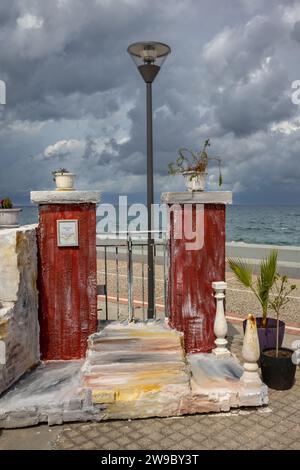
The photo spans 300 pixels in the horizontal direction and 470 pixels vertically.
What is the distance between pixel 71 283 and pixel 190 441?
9.66 ft

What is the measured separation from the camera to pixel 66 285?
6.66 m

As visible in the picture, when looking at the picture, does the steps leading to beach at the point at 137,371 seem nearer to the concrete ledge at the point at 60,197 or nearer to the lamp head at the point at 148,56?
the concrete ledge at the point at 60,197

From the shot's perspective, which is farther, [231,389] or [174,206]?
[174,206]

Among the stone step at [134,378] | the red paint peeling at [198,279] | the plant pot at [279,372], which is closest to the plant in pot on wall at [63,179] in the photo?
the red paint peeling at [198,279]

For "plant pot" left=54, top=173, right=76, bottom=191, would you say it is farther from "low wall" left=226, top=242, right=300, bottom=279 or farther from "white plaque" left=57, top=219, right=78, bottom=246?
"low wall" left=226, top=242, right=300, bottom=279

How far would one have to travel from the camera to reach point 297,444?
4727 mm

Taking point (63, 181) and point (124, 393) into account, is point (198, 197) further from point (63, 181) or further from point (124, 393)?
point (124, 393)

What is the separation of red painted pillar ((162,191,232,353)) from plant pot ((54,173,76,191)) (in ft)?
4.96

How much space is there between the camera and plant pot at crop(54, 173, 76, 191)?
6.68 metres

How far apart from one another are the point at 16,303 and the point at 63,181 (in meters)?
2.00

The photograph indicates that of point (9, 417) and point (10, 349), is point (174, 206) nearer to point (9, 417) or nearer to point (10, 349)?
point (10, 349)

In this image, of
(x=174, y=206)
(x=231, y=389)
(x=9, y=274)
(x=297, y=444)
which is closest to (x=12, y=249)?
(x=9, y=274)

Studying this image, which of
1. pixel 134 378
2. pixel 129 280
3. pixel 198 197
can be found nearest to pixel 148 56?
pixel 198 197

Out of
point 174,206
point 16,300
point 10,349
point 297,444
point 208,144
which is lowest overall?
point 297,444
